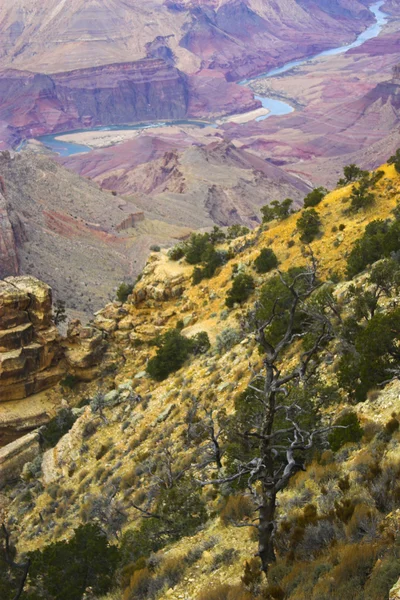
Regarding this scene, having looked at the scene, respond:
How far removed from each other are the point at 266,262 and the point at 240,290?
7.73 ft

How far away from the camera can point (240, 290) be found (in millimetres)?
27562

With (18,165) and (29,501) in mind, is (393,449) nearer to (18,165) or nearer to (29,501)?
(29,501)

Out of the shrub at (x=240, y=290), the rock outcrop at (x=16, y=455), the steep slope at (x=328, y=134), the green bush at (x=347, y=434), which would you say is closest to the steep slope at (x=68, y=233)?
the rock outcrop at (x=16, y=455)

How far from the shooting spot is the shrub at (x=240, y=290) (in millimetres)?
27594

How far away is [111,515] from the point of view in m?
16.2

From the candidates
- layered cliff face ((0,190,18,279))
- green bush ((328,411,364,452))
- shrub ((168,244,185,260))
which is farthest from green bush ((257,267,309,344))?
layered cliff face ((0,190,18,279))

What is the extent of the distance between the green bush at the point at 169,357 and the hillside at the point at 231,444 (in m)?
0.11

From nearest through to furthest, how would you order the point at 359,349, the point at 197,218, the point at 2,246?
the point at 359,349 < the point at 2,246 < the point at 197,218

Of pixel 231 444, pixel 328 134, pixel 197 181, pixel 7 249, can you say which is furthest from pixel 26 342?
pixel 328 134

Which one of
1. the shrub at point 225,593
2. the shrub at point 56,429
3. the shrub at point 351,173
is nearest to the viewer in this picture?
the shrub at point 225,593

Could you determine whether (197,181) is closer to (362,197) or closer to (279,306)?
(362,197)

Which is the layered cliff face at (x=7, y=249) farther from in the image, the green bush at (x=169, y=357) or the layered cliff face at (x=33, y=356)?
the green bush at (x=169, y=357)

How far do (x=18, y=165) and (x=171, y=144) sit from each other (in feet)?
280

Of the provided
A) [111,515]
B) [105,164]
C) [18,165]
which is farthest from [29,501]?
[105,164]
